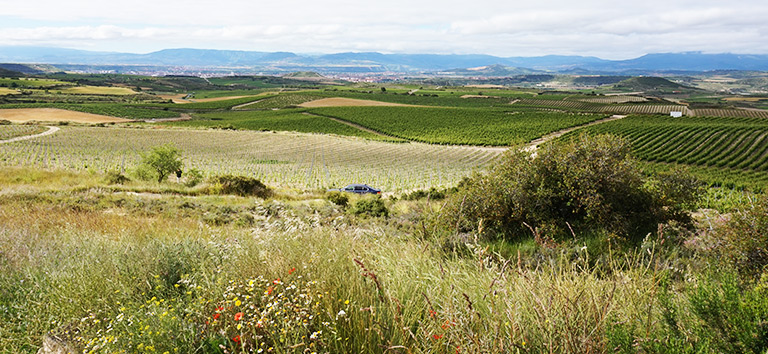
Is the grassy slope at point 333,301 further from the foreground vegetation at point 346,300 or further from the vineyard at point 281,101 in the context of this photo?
the vineyard at point 281,101

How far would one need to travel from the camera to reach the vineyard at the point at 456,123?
75312 millimetres

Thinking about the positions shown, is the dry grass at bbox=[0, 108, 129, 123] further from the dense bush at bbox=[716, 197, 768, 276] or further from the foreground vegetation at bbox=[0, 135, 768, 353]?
the dense bush at bbox=[716, 197, 768, 276]

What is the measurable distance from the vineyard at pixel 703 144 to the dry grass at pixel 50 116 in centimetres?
10087

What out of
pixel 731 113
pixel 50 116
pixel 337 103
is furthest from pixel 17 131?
pixel 731 113

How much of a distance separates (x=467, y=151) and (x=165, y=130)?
56.6m

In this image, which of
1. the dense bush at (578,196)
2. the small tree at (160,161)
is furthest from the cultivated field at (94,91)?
the dense bush at (578,196)

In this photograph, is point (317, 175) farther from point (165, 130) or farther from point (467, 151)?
point (165, 130)

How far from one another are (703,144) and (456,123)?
46.7 m

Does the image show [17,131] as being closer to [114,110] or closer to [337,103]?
[114,110]

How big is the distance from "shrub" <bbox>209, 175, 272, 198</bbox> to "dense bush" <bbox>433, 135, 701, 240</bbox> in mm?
17359

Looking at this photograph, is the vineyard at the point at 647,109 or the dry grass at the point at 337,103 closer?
the vineyard at the point at 647,109

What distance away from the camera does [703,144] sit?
56.2 m

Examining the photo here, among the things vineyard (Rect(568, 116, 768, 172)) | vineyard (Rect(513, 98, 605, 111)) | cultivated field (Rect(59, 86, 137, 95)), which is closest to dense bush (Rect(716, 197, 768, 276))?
vineyard (Rect(568, 116, 768, 172))

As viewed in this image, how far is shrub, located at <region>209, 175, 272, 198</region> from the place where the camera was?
24547 mm
